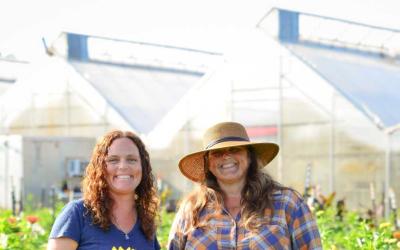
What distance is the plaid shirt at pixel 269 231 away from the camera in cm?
331

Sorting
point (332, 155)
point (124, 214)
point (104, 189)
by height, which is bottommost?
point (332, 155)

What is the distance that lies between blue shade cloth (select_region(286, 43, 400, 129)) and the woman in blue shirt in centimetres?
831

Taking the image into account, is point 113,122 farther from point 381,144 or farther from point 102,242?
point 102,242

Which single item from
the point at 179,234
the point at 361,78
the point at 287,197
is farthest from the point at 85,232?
the point at 361,78

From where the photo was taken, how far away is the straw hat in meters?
3.46

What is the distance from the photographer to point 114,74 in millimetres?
18922

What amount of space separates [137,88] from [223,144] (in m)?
15.4

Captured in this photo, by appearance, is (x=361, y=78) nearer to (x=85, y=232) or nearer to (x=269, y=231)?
(x=269, y=231)

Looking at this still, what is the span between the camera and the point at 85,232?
314cm

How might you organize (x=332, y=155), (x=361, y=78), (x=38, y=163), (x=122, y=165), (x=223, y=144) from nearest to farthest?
(x=122, y=165) → (x=223, y=144) → (x=332, y=155) → (x=361, y=78) → (x=38, y=163)

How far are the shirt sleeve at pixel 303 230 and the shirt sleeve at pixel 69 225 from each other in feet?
2.90

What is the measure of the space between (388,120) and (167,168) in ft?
14.4

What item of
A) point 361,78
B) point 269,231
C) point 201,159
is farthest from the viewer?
point 361,78

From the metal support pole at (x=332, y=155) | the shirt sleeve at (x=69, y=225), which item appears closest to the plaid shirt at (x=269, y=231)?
the shirt sleeve at (x=69, y=225)
